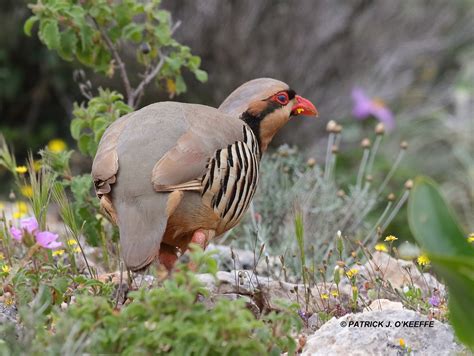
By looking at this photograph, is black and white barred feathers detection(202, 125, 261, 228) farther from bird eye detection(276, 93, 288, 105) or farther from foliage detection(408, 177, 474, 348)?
foliage detection(408, 177, 474, 348)

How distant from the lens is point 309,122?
27.8ft

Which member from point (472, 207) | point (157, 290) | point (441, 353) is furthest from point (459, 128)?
point (157, 290)

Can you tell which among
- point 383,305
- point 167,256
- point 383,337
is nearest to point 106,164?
point 167,256

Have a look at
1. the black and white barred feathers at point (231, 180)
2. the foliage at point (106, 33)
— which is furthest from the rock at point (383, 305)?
the foliage at point (106, 33)

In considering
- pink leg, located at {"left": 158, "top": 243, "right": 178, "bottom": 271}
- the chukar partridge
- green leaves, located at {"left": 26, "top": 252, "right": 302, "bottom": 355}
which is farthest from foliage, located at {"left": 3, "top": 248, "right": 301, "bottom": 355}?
pink leg, located at {"left": 158, "top": 243, "right": 178, "bottom": 271}

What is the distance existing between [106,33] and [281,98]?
115cm

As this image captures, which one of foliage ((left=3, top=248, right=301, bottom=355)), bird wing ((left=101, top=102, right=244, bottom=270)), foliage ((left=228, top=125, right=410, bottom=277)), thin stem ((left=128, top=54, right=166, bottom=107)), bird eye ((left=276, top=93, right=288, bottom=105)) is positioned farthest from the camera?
foliage ((left=228, top=125, right=410, bottom=277))

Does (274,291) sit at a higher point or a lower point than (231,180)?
lower

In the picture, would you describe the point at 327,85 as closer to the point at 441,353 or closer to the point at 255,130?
the point at 255,130

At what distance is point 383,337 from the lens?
3066 mm

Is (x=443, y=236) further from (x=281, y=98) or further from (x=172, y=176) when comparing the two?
(x=281, y=98)

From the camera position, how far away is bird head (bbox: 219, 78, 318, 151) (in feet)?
15.0

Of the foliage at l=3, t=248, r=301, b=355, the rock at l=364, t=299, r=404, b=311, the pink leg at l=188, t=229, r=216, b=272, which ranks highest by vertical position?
the foliage at l=3, t=248, r=301, b=355

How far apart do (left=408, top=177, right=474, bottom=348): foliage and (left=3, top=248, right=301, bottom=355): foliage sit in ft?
1.60
